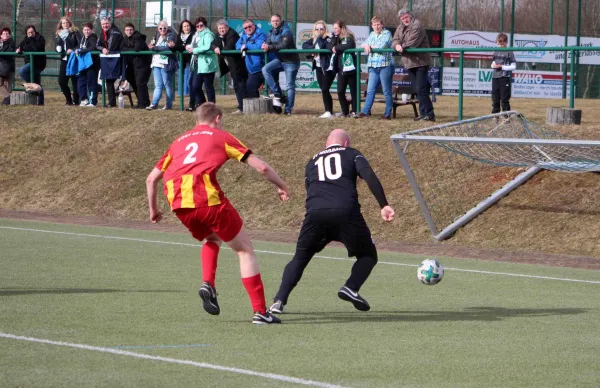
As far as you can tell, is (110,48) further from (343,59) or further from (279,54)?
(343,59)

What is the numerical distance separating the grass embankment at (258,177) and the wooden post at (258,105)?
31 cm

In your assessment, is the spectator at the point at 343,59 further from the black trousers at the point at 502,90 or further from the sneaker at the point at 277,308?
the sneaker at the point at 277,308

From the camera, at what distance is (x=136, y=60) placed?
80.5 feet

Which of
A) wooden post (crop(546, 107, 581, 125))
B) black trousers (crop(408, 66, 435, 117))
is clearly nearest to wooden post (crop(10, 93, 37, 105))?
black trousers (crop(408, 66, 435, 117))

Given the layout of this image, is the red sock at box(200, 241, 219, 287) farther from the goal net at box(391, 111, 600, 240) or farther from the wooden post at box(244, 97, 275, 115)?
the wooden post at box(244, 97, 275, 115)

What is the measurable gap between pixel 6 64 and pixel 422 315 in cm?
2078

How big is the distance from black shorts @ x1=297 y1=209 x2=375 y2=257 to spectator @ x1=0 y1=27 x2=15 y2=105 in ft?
66.6

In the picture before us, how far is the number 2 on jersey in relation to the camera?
928cm

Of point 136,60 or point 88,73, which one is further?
point 88,73

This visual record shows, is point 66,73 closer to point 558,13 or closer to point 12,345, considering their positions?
point 12,345

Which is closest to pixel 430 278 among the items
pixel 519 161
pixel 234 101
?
pixel 519 161

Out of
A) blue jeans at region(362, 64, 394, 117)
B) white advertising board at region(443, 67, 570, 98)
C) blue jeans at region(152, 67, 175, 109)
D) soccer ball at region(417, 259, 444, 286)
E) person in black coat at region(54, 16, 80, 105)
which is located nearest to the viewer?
soccer ball at region(417, 259, 444, 286)

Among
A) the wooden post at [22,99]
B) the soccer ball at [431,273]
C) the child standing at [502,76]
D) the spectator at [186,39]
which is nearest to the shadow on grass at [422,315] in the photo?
the soccer ball at [431,273]

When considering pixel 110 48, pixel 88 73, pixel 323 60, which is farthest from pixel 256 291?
pixel 88 73
